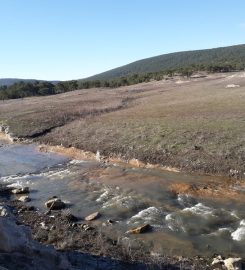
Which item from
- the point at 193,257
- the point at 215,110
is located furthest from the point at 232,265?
the point at 215,110

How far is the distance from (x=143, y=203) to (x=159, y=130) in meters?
14.4

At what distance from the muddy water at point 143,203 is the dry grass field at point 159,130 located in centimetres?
213

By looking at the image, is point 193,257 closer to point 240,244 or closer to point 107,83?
point 240,244

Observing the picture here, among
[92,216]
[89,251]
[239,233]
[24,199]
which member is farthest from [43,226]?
[239,233]

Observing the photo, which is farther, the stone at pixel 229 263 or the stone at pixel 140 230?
the stone at pixel 140 230

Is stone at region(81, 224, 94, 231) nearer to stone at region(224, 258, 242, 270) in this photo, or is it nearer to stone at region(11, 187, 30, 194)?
stone at region(224, 258, 242, 270)

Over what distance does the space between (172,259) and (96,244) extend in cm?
285

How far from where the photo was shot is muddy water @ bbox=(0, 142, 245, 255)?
679 inches

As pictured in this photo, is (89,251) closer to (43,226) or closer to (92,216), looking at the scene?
(43,226)

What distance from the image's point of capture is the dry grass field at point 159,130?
28.2 m

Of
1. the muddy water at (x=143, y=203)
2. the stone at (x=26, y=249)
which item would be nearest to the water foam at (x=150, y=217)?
the muddy water at (x=143, y=203)

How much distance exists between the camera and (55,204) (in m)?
21.7

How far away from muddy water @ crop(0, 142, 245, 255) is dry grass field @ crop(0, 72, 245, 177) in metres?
2.13

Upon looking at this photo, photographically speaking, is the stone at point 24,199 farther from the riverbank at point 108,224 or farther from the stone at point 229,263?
the stone at point 229,263
